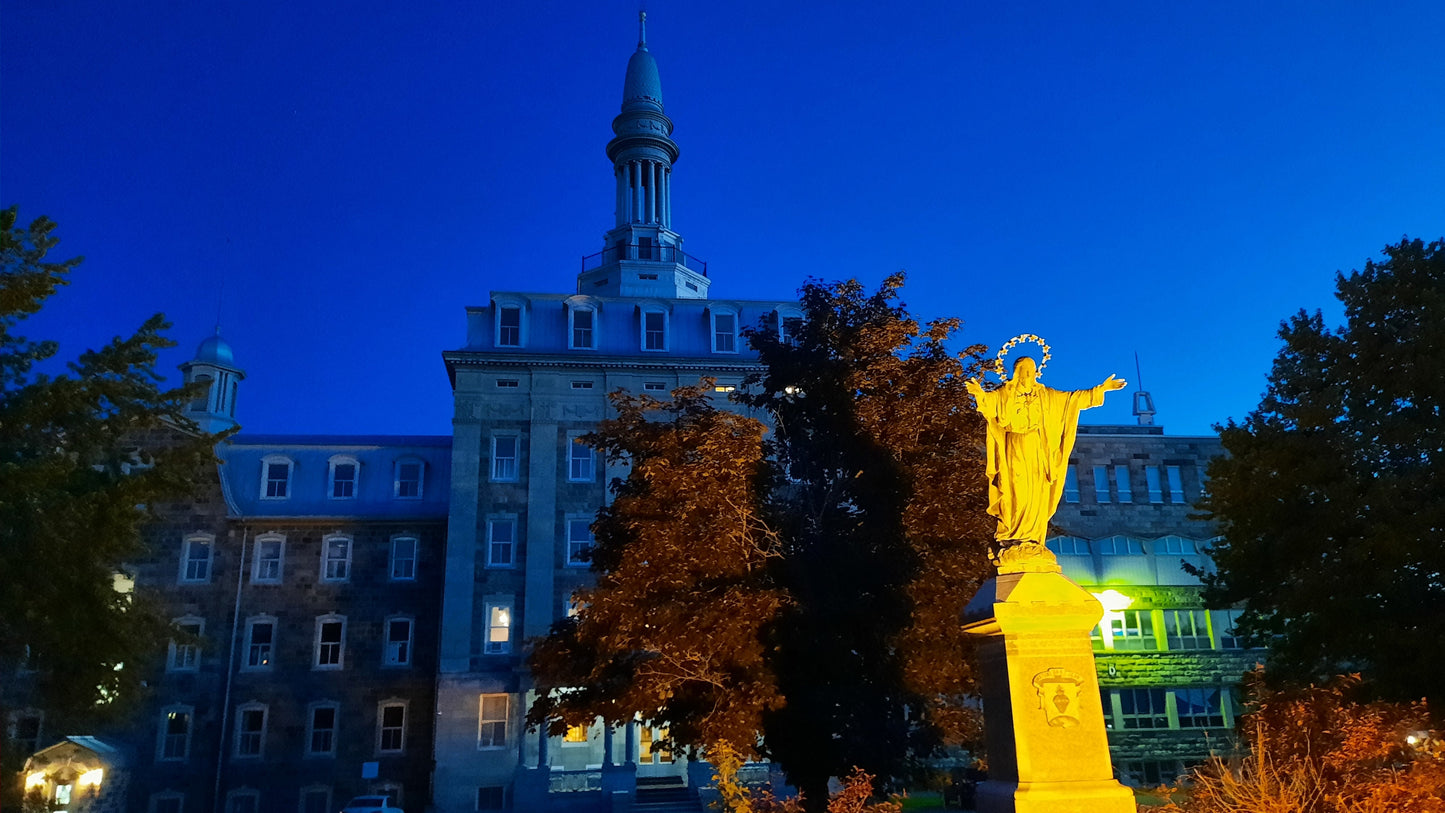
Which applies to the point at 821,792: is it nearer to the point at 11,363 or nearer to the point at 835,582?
the point at 835,582

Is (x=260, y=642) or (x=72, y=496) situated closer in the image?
(x=72, y=496)

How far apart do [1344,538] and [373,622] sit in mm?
32351

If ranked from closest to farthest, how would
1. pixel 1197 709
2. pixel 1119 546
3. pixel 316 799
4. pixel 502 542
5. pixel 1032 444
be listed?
pixel 1032 444 < pixel 316 799 < pixel 502 542 < pixel 1197 709 < pixel 1119 546

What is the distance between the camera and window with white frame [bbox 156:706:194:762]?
37.9 meters

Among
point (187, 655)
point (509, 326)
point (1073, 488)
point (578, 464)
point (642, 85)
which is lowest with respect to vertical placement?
point (187, 655)

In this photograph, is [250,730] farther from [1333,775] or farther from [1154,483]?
[1154,483]

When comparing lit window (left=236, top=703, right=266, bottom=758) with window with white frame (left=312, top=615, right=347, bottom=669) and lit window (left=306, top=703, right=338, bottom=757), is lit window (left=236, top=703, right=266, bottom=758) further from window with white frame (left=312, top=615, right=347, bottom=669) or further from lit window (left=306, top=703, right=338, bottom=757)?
window with white frame (left=312, top=615, right=347, bottom=669)

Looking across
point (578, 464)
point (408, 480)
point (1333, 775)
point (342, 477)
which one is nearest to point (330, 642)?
point (342, 477)

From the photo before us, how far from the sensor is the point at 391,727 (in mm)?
39594

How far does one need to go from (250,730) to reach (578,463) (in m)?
15.1

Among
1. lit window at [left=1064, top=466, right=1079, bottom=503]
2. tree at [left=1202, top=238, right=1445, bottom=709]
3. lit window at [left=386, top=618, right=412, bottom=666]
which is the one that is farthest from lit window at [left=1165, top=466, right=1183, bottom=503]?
lit window at [left=386, top=618, right=412, bottom=666]

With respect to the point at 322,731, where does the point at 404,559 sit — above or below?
above

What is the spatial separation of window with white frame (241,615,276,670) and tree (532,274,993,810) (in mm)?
23066

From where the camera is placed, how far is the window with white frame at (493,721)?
37.1 metres
